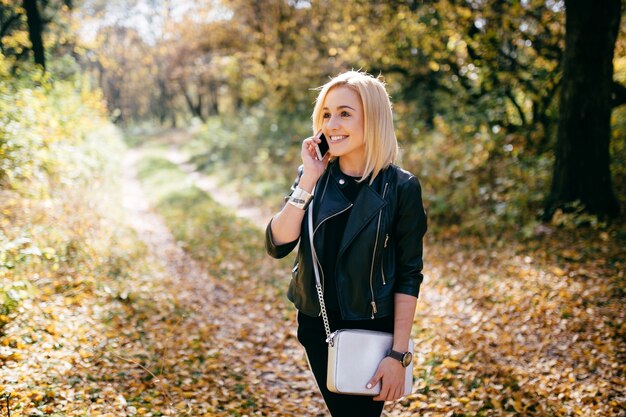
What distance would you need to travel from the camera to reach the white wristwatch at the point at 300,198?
7.25 ft

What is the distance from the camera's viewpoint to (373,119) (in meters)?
2.18

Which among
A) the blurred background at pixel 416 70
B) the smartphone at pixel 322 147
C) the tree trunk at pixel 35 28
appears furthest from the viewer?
the blurred background at pixel 416 70

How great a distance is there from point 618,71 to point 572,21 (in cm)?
387

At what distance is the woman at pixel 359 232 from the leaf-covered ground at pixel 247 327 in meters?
2.48

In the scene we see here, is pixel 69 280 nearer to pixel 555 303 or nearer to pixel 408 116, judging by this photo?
pixel 555 303

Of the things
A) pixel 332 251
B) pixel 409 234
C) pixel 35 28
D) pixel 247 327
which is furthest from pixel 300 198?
pixel 35 28

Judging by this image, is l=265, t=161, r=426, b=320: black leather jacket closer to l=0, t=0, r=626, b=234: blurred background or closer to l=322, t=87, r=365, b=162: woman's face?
l=322, t=87, r=365, b=162: woman's face

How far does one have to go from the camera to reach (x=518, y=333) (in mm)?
5516

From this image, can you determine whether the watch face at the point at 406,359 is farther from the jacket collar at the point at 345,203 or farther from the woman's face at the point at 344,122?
the woman's face at the point at 344,122

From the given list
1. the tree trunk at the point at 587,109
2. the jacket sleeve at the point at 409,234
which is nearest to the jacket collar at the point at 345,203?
the jacket sleeve at the point at 409,234

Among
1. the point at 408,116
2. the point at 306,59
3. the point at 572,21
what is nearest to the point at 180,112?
the point at 306,59

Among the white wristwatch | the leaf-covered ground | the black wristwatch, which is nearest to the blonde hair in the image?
the white wristwatch

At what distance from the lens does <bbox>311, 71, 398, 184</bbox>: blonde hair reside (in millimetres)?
2152

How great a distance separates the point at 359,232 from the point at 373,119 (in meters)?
0.56
